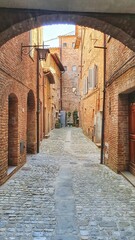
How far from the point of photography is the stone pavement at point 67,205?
4289mm

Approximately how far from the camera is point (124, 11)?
15.0 ft

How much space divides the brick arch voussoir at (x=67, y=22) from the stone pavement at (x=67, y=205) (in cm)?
301

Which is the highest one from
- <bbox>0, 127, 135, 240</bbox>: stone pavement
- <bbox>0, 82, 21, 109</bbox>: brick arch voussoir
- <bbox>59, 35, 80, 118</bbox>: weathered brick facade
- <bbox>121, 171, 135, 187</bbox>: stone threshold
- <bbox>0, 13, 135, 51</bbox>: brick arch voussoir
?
<bbox>59, 35, 80, 118</bbox>: weathered brick facade

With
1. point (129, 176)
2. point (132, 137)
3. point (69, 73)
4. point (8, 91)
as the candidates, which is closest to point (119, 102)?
point (132, 137)

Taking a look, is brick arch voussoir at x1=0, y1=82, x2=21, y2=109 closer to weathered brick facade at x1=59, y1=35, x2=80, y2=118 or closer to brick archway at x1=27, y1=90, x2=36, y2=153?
brick archway at x1=27, y1=90, x2=36, y2=153

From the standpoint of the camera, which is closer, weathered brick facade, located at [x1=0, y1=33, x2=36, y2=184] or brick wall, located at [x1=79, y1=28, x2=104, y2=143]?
weathered brick facade, located at [x1=0, y1=33, x2=36, y2=184]

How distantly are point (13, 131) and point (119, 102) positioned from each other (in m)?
3.41

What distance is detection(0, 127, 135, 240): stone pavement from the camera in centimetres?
429

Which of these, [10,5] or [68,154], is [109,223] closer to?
[10,5]

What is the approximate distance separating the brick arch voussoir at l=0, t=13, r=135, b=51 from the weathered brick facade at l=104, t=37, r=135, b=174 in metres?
2.00

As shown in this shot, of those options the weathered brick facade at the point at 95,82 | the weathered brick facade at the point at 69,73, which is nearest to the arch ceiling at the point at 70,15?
the weathered brick facade at the point at 95,82

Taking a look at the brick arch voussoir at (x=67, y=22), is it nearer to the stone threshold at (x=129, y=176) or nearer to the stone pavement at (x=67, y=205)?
the stone pavement at (x=67, y=205)

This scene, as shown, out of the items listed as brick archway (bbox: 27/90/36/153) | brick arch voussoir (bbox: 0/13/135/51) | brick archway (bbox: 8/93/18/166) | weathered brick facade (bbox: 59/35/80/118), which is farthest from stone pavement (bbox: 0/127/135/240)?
weathered brick facade (bbox: 59/35/80/118)

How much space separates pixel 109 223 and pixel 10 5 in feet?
12.3
